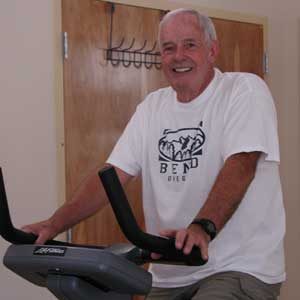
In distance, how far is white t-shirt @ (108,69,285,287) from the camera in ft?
6.05

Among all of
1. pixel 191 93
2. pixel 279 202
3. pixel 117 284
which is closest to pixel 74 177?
pixel 191 93

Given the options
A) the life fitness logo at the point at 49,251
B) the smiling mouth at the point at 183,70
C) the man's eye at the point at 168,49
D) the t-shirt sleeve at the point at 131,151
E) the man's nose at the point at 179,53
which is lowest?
the life fitness logo at the point at 49,251

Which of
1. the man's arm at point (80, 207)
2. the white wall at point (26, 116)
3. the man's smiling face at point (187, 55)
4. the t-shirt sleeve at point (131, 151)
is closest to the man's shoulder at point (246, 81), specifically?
the man's smiling face at point (187, 55)

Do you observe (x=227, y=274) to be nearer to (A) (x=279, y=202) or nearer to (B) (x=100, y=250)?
(A) (x=279, y=202)

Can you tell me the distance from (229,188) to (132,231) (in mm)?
462

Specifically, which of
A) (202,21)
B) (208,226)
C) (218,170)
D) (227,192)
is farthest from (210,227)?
(202,21)

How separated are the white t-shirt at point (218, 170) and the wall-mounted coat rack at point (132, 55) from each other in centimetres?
111

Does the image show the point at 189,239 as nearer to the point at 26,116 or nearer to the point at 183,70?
the point at 183,70

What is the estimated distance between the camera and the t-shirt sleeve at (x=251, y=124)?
5.87ft

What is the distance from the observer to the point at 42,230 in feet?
Answer: 5.81

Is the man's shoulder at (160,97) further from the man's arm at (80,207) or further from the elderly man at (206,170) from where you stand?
the man's arm at (80,207)

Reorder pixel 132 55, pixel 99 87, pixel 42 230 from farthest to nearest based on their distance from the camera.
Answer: pixel 132 55 → pixel 99 87 → pixel 42 230

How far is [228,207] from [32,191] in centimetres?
148

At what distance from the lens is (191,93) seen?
209 cm
